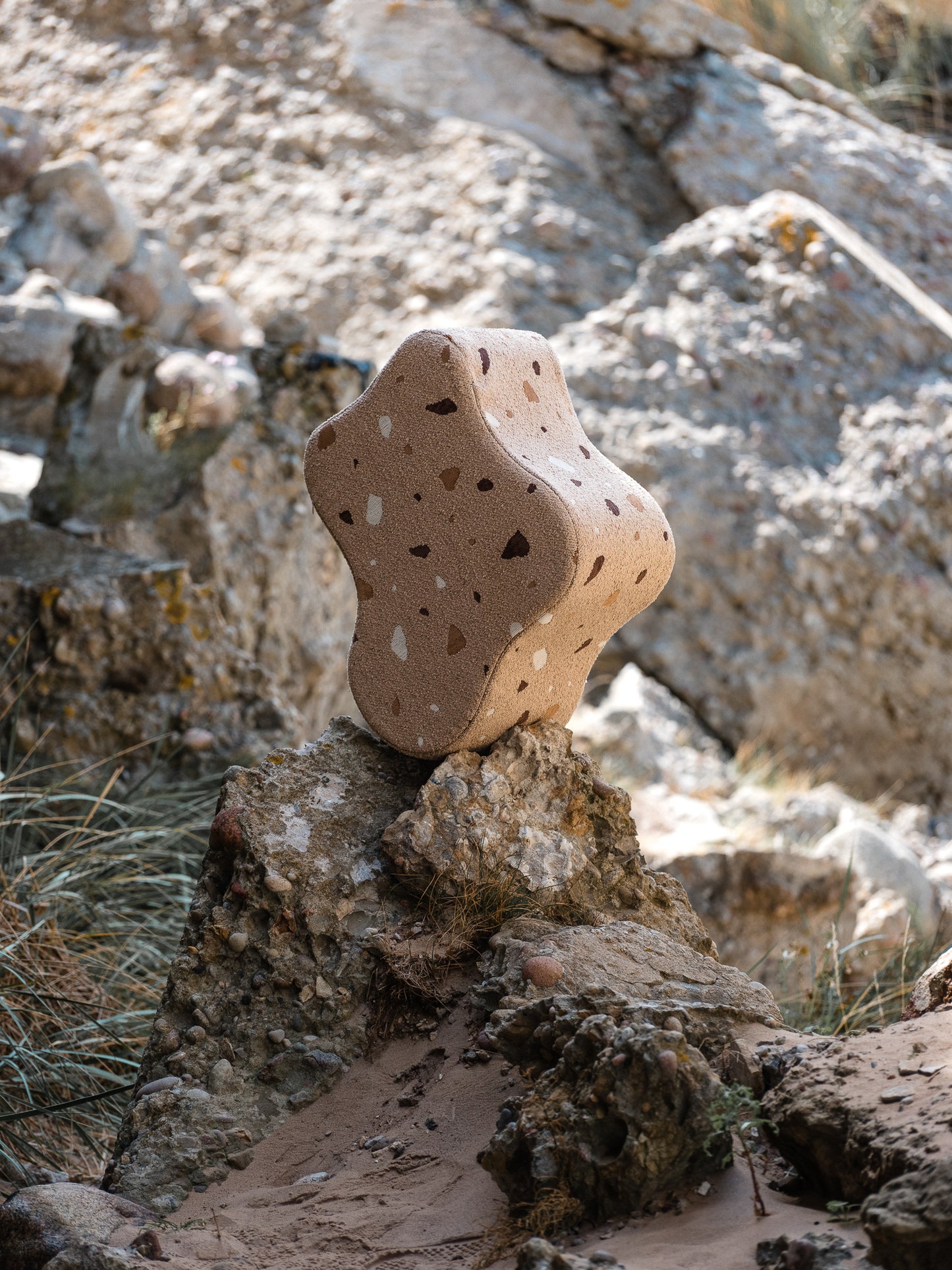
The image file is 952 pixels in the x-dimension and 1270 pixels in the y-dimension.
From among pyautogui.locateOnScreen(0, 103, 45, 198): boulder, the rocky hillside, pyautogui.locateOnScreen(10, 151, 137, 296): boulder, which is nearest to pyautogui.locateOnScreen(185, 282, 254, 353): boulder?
the rocky hillside

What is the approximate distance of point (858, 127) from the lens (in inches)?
266

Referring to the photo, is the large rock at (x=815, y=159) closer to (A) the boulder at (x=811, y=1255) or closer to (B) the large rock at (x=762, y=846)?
(B) the large rock at (x=762, y=846)

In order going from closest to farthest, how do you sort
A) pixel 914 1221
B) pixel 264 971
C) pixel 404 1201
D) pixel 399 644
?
pixel 914 1221, pixel 404 1201, pixel 264 971, pixel 399 644

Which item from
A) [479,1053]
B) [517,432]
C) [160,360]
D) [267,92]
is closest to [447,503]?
[517,432]

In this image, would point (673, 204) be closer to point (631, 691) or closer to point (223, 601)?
point (631, 691)

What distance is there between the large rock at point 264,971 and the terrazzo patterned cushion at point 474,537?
196 mm

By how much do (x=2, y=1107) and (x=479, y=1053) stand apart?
1.06m

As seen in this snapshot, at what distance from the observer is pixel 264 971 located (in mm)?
1977

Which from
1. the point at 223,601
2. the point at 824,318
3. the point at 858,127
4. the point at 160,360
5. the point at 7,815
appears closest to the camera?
the point at 7,815

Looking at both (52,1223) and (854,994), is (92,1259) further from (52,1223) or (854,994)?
(854,994)

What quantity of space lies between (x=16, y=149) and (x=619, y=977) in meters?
5.87

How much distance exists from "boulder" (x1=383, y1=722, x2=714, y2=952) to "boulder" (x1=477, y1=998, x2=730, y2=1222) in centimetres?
54

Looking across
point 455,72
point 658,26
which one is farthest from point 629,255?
point 455,72

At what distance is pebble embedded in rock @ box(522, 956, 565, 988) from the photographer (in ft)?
5.76
